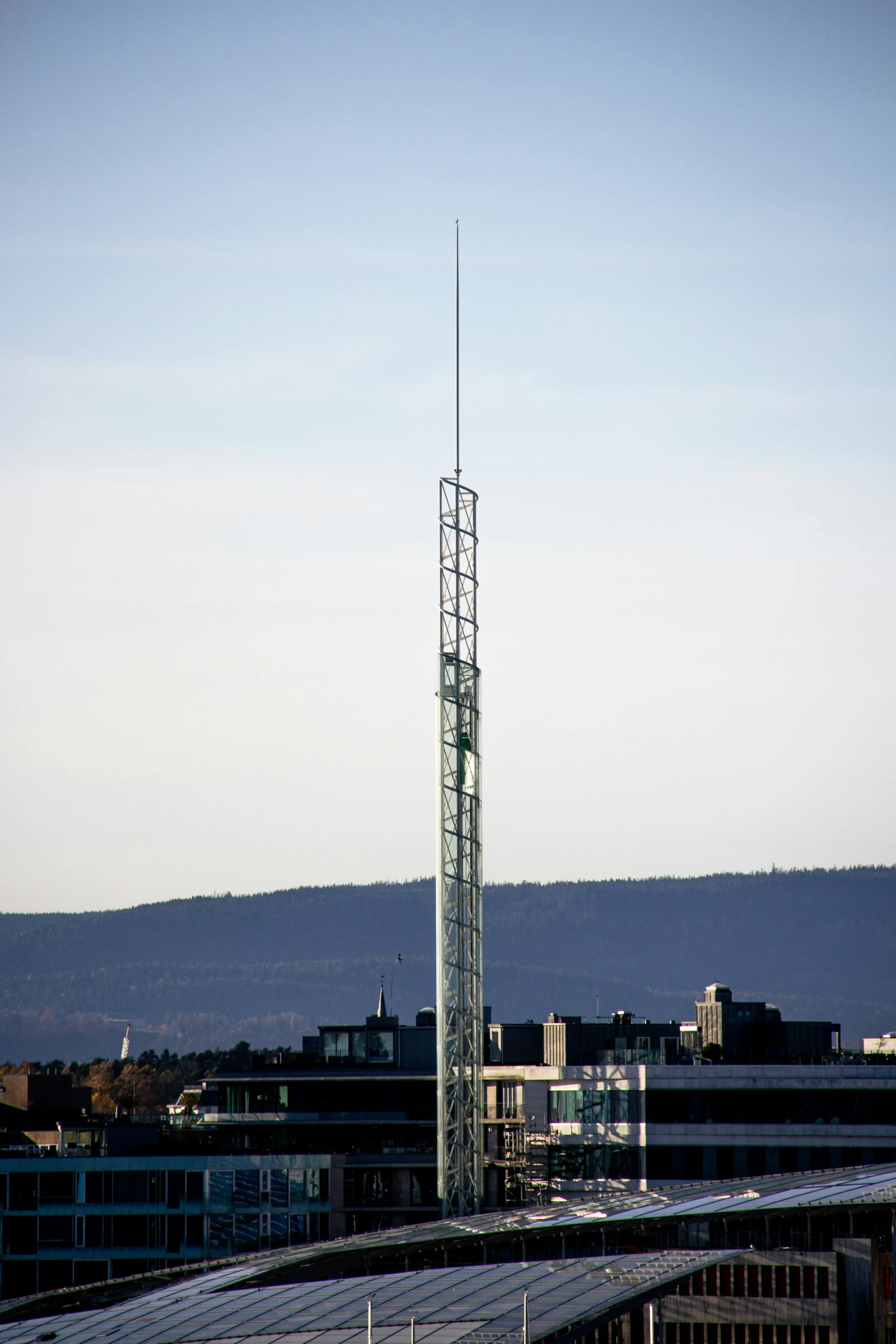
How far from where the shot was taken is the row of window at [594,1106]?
13012cm

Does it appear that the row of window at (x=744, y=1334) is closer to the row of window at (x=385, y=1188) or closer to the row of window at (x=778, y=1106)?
the row of window at (x=778, y=1106)

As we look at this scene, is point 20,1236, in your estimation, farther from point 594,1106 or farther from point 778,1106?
point 778,1106

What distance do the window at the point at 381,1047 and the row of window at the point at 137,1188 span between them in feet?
144

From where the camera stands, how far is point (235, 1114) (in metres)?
156

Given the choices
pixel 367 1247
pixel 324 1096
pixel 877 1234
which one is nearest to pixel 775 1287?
pixel 877 1234

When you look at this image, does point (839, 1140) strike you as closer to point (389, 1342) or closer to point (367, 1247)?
point (367, 1247)

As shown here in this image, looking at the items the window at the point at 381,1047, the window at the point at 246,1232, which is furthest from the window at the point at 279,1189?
the window at the point at 381,1047

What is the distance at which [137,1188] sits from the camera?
11394 centimetres

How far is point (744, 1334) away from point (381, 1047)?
78.1 m

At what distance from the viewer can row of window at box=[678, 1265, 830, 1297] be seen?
84562 millimetres

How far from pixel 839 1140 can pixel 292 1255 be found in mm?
52538

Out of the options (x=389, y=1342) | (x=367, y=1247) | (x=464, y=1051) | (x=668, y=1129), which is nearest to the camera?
(x=389, y=1342)

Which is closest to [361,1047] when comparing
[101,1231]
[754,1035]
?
[754,1035]

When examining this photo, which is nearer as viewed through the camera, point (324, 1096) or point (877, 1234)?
point (877, 1234)
